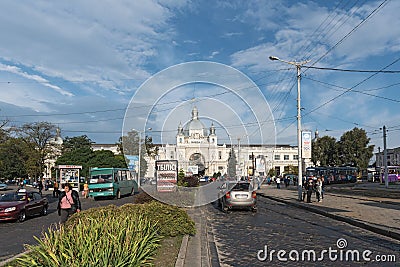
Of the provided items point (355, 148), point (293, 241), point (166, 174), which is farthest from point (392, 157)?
point (293, 241)

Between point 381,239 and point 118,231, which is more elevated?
point 118,231

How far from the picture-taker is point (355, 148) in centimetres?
8325

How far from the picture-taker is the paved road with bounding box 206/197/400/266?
9430 mm

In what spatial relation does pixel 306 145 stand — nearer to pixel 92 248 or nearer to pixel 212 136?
pixel 212 136

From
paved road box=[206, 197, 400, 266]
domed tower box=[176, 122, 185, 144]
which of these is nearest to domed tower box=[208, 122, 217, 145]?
domed tower box=[176, 122, 185, 144]

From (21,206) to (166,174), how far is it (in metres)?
8.44

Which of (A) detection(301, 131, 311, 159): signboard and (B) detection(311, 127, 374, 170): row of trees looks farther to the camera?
(B) detection(311, 127, 374, 170): row of trees

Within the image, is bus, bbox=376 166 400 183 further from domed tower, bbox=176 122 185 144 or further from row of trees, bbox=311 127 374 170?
domed tower, bbox=176 122 185 144

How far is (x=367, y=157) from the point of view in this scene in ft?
279

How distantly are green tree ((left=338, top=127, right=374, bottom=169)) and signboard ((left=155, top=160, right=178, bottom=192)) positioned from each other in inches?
2596

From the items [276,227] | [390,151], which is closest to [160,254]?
[276,227]

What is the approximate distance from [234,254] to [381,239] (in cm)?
532

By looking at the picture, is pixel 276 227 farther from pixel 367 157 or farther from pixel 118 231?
pixel 367 157

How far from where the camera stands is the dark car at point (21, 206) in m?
18.5
